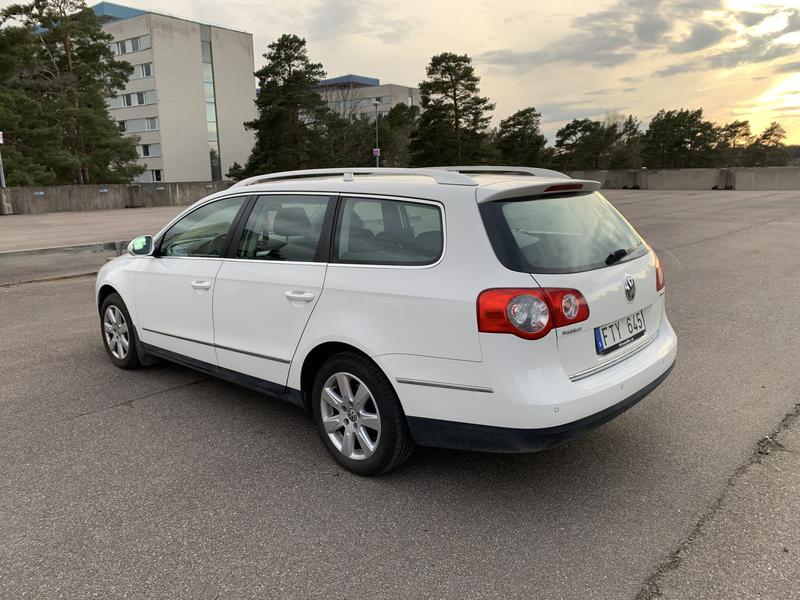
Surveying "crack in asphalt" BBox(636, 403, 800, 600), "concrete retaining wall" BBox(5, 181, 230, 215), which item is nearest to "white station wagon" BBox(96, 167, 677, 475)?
"crack in asphalt" BBox(636, 403, 800, 600)

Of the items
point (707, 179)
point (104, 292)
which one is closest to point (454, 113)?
point (707, 179)

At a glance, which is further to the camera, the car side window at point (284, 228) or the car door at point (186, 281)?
the car door at point (186, 281)

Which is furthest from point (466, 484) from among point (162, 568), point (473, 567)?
point (162, 568)

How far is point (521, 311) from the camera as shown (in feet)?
9.03

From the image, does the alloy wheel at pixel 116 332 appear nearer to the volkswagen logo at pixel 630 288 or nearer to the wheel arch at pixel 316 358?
the wheel arch at pixel 316 358

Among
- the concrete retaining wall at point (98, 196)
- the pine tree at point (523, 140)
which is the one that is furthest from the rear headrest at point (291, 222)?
the pine tree at point (523, 140)

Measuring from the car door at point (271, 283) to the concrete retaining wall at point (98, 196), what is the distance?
31350 mm

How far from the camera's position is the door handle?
11.3 ft

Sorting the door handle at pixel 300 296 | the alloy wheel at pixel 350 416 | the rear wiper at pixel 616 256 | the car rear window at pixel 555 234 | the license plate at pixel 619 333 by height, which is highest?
the car rear window at pixel 555 234

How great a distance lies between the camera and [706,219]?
751 inches

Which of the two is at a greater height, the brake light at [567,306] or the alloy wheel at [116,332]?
the brake light at [567,306]

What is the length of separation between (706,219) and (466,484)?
18639 mm

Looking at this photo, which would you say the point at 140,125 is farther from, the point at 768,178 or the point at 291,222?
the point at 291,222

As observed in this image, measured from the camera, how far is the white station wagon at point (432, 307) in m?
2.80
